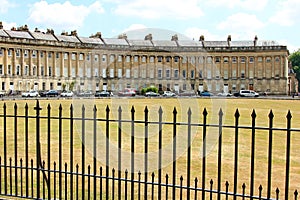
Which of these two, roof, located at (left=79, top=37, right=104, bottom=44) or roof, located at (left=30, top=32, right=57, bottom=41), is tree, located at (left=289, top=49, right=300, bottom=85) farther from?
roof, located at (left=30, top=32, right=57, bottom=41)

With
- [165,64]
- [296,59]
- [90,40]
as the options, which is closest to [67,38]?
[90,40]

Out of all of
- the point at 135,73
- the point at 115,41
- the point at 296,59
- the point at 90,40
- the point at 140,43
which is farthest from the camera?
the point at 296,59

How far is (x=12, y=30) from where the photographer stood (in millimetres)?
78625

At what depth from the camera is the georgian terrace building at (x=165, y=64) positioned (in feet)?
281

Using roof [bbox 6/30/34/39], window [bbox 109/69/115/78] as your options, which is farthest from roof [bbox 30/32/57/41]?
window [bbox 109/69/115/78]

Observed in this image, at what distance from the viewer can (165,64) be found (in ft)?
322

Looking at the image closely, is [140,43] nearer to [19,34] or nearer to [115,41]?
[115,41]

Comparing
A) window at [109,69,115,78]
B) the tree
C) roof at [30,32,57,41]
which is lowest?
window at [109,69,115,78]

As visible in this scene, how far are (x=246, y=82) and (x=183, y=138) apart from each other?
3183 inches

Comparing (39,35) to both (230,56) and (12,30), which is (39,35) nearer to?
(12,30)

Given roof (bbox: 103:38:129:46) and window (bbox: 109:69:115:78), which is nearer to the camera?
window (bbox: 109:69:115:78)

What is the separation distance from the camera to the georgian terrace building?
85500mm

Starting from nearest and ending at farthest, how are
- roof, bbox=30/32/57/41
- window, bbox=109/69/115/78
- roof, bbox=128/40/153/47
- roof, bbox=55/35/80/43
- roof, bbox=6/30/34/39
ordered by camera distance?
1. roof, bbox=6/30/34/39
2. roof, bbox=30/32/57/41
3. roof, bbox=55/35/80/43
4. window, bbox=109/69/115/78
5. roof, bbox=128/40/153/47

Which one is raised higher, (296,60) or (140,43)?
(140,43)
